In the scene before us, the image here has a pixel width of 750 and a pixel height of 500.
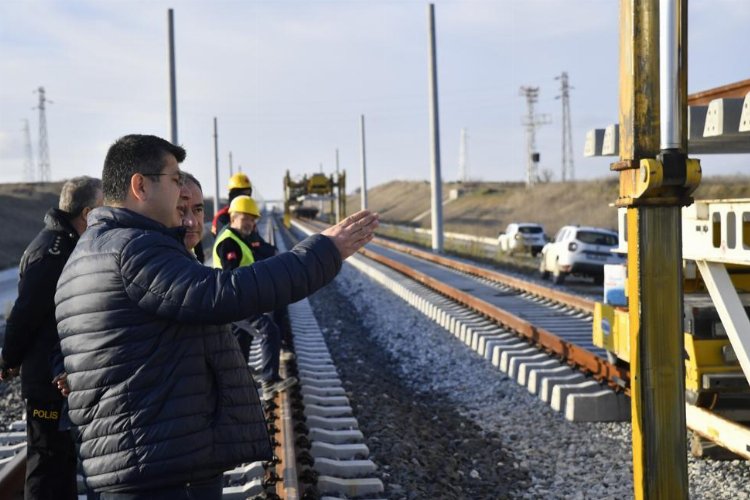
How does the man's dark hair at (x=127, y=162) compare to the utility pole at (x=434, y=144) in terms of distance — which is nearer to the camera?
the man's dark hair at (x=127, y=162)

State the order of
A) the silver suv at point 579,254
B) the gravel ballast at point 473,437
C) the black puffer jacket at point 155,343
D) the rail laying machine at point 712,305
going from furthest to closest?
the silver suv at point 579,254 → the gravel ballast at point 473,437 → the rail laying machine at point 712,305 → the black puffer jacket at point 155,343

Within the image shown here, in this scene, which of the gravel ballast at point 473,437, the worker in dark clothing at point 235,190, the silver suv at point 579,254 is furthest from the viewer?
the silver suv at point 579,254

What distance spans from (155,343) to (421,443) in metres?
4.40

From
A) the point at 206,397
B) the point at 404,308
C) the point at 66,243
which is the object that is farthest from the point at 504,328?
the point at 206,397

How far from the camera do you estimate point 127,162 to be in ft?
9.12

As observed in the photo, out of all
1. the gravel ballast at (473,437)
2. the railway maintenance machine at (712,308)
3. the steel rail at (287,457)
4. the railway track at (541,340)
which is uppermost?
the railway maintenance machine at (712,308)

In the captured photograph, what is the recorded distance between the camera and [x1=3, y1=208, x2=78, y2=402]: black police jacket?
388 cm

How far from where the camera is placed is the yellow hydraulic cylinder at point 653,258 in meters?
2.98

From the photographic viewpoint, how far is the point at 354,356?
10.8 meters

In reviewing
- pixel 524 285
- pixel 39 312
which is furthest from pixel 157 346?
pixel 524 285

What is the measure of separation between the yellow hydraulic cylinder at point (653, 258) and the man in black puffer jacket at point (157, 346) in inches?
42.0

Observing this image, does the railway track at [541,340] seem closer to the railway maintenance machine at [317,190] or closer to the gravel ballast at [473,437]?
the gravel ballast at [473,437]

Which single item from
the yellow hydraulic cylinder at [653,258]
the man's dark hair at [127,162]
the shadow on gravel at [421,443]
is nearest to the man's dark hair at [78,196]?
the man's dark hair at [127,162]

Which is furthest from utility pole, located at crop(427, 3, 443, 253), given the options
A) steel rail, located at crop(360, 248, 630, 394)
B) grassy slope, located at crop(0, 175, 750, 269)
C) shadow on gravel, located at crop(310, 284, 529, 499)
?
shadow on gravel, located at crop(310, 284, 529, 499)
